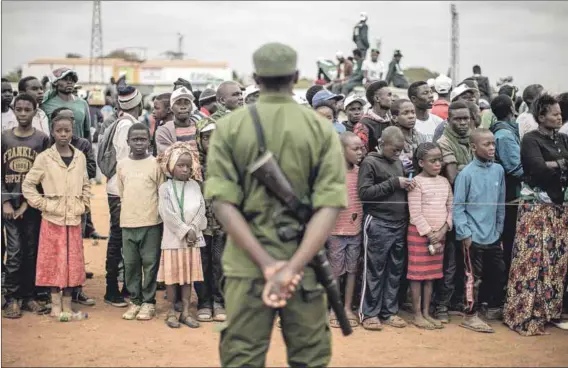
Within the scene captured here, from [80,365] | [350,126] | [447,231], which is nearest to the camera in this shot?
[80,365]

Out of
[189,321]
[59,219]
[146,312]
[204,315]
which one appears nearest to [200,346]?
[189,321]

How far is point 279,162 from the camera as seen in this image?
10.9ft

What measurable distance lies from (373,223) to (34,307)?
10.4 ft

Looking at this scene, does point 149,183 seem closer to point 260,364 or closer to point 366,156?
point 366,156

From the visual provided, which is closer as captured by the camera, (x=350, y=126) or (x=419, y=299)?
(x=419, y=299)

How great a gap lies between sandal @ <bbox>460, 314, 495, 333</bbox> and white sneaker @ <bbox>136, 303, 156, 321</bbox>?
2780 mm

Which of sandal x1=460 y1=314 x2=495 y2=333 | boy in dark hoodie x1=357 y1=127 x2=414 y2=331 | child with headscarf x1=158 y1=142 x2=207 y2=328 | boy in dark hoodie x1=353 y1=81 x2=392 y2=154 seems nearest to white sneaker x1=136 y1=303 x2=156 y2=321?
child with headscarf x1=158 y1=142 x2=207 y2=328

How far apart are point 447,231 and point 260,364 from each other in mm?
3271

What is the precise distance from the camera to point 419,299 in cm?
624

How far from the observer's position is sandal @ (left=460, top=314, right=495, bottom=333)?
6.07 meters

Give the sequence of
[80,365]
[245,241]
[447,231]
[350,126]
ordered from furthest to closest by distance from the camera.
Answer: [350,126], [447,231], [80,365], [245,241]

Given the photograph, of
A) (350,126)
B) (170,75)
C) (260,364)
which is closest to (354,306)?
(350,126)

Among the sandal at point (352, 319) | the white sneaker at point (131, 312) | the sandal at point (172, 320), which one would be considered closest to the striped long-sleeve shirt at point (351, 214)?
the sandal at point (352, 319)

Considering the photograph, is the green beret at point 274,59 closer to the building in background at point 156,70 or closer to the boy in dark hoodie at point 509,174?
the boy in dark hoodie at point 509,174
